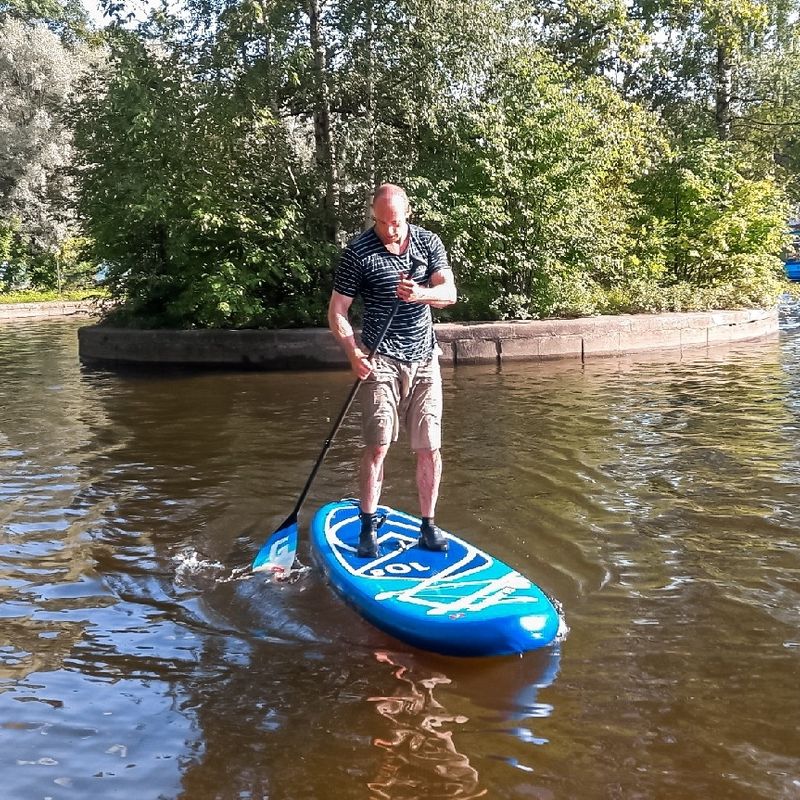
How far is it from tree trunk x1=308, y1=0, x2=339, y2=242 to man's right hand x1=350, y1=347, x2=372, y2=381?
12.4 meters

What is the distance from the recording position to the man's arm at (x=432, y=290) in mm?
4602

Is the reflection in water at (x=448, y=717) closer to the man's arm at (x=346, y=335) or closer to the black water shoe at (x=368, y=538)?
the black water shoe at (x=368, y=538)

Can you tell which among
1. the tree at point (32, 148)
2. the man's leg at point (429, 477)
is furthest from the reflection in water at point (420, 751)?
the tree at point (32, 148)

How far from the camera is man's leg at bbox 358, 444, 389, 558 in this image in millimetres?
4953

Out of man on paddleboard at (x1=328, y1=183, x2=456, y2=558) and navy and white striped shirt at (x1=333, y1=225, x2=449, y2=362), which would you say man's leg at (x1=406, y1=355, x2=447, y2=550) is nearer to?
man on paddleboard at (x1=328, y1=183, x2=456, y2=558)

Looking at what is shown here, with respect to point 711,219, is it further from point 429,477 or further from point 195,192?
point 429,477

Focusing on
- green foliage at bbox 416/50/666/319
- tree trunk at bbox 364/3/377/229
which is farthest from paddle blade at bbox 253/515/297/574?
tree trunk at bbox 364/3/377/229

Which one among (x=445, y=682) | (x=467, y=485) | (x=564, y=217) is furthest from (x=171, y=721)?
(x=564, y=217)

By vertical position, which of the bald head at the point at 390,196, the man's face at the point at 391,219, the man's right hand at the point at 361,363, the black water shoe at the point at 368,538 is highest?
the bald head at the point at 390,196

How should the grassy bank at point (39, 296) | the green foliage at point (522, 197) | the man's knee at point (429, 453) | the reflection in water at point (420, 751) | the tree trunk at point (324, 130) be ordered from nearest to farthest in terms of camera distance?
the reflection in water at point (420, 751)
the man's knee at point (429, 453)
the tree trunk at point (324, 130)
the green foliage at point (522, 197)
the grassy bank at point (39, 296)

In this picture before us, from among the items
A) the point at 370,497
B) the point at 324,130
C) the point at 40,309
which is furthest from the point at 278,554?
the point at 40,309

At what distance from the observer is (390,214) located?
4.66 metres

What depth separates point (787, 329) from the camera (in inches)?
752

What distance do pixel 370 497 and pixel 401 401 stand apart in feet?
1.82
